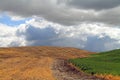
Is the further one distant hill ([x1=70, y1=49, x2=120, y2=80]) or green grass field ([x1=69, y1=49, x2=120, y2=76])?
green grass field ([x1=69, y1=49, x2=120, y2=76])

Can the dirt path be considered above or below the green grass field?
below

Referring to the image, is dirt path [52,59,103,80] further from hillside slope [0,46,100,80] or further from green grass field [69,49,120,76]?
green grass field [69,49,120,76]

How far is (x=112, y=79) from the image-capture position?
40.1 metres

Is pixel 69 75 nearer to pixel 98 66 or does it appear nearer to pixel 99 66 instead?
pixel 98 66

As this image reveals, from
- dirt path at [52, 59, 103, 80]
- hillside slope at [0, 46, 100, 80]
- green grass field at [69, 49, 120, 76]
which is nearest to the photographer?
hillside slope at [0, 46, 100, 80]

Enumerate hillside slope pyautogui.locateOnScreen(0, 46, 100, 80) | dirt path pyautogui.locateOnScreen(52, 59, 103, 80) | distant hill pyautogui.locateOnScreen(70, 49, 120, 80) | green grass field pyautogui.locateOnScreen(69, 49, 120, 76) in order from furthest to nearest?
green grass field pyautogui.locateOnScreen(69, 49, 120, 76) → distant hill pyautogui.locateOnScreen(70, 49, 120, 80) → dirt path pyautogui.locateOnScreen(52, 59, 103, 80) → hillside slope pyautogui.locateOnScreen(0, 46, 100, 80)

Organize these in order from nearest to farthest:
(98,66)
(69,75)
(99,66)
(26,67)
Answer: (69,75), (26,67), (98,66), (99,66)

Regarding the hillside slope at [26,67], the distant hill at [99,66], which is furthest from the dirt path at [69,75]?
the distant hill at [99,66]

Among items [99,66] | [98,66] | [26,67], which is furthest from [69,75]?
[99,66]

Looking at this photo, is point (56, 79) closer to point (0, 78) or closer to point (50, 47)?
point (0, 78)

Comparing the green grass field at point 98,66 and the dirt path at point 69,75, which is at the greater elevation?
the green grass field at point 98,66

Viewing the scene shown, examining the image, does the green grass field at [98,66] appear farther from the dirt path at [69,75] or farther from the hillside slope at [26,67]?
the hillside slope at [26,67]

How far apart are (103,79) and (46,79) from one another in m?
6.72

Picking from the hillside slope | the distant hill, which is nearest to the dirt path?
the hillside slope
